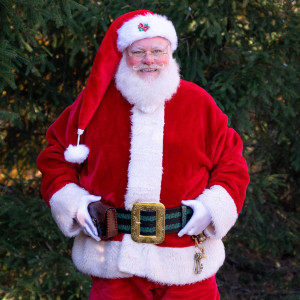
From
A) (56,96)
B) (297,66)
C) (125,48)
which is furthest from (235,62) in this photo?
(125,48)

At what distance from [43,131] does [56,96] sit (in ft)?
1.72

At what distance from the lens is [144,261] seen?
2.34 metres

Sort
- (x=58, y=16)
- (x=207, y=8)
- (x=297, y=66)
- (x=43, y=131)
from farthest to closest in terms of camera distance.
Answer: (x=43, y=131), (x=297, y=66), (x=207, y=8), (x=58, y=16)

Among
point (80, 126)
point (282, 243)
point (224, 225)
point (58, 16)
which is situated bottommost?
point (282, 243)

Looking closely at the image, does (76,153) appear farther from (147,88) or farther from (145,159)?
(147,88)

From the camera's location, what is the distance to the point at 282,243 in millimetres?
4809

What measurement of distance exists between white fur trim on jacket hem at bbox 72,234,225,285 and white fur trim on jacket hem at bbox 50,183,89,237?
0.13 m

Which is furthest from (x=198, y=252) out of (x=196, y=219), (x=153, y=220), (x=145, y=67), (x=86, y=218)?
(x=145, y=67)

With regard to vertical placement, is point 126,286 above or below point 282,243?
above

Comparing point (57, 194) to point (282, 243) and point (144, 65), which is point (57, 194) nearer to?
point (144, 65)

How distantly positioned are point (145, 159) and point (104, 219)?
362mm

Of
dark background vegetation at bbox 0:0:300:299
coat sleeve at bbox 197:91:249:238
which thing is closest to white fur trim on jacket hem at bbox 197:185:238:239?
coat sleeve at bbox 197:91:249:238

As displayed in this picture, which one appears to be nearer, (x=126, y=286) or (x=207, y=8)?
(x=126, y=286)

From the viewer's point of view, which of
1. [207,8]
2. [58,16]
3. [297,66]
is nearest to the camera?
[58,16]
